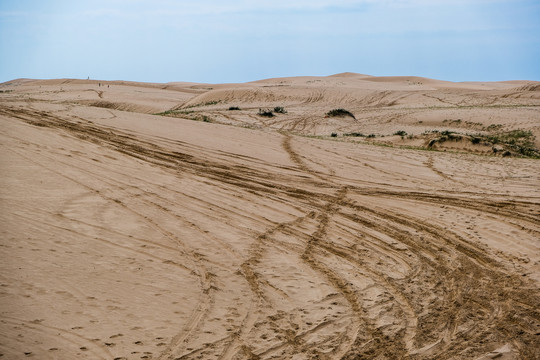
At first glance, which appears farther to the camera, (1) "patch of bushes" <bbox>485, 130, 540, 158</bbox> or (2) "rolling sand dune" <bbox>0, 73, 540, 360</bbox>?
(1) "patch of bushes" <bbox>485, 130, 540, 158</bbox>

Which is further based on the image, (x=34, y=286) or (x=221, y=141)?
(x=221, y=141)

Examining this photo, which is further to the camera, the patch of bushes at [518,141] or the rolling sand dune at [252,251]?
the patch of bushes at [518,141]

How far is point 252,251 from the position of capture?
614 centimetres

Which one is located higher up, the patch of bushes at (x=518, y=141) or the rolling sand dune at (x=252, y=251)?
the patch of bushes at (x=518, y=141)

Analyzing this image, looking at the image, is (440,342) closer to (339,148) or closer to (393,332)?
(393,332)

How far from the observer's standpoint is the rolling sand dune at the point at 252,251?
4.24 m

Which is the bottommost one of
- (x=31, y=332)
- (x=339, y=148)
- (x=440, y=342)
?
(x=440, y=342)

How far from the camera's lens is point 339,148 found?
14352 mm

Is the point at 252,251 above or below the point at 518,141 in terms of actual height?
below

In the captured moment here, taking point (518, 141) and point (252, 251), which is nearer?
point (252, 251)

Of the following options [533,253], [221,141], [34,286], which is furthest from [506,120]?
[34,286]

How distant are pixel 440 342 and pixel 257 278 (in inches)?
78.8

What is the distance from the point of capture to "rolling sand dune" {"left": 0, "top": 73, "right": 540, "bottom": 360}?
424 centimetres

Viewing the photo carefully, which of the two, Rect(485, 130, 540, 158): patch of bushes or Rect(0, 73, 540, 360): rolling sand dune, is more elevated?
Rect(485, 130, 540, 158): patch of bushes
